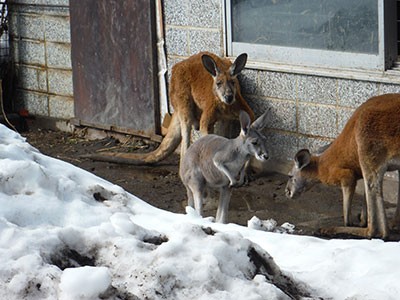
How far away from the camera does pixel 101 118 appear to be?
10.1 metres

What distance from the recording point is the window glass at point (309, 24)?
7465 millimetres

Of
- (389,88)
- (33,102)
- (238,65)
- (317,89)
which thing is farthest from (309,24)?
(33,102)

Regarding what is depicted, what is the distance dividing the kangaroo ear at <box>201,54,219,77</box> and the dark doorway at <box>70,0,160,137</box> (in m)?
1.27

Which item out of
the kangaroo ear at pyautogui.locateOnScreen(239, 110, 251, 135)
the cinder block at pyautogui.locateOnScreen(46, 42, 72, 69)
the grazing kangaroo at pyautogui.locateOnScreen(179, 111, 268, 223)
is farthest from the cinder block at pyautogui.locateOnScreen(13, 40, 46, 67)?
the kangaroo ear at pyautogui.locateOnScreen(239, 110, 251, 135)

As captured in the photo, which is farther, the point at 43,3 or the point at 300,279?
the point at 43,3

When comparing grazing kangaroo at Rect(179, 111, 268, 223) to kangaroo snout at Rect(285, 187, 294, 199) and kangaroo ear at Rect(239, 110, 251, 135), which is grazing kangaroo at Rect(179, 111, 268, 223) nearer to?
kangaroo ear at Rect(239, 110, 251, 135)

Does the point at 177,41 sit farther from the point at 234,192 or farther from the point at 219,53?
the point at 234,192

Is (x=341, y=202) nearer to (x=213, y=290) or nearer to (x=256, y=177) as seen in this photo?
(x=256, y=177)

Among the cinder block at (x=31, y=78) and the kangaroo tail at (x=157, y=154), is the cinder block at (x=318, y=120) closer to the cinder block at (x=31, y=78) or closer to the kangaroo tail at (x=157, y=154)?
the kangaroo tail at (x=157, y=154)

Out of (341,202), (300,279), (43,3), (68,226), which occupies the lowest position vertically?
(341,202)

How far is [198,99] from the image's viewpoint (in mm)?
8461

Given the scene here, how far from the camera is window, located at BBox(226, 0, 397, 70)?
7.31 meters

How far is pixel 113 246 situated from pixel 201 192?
3.72 meters

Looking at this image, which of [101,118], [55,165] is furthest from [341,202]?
[55,165]
